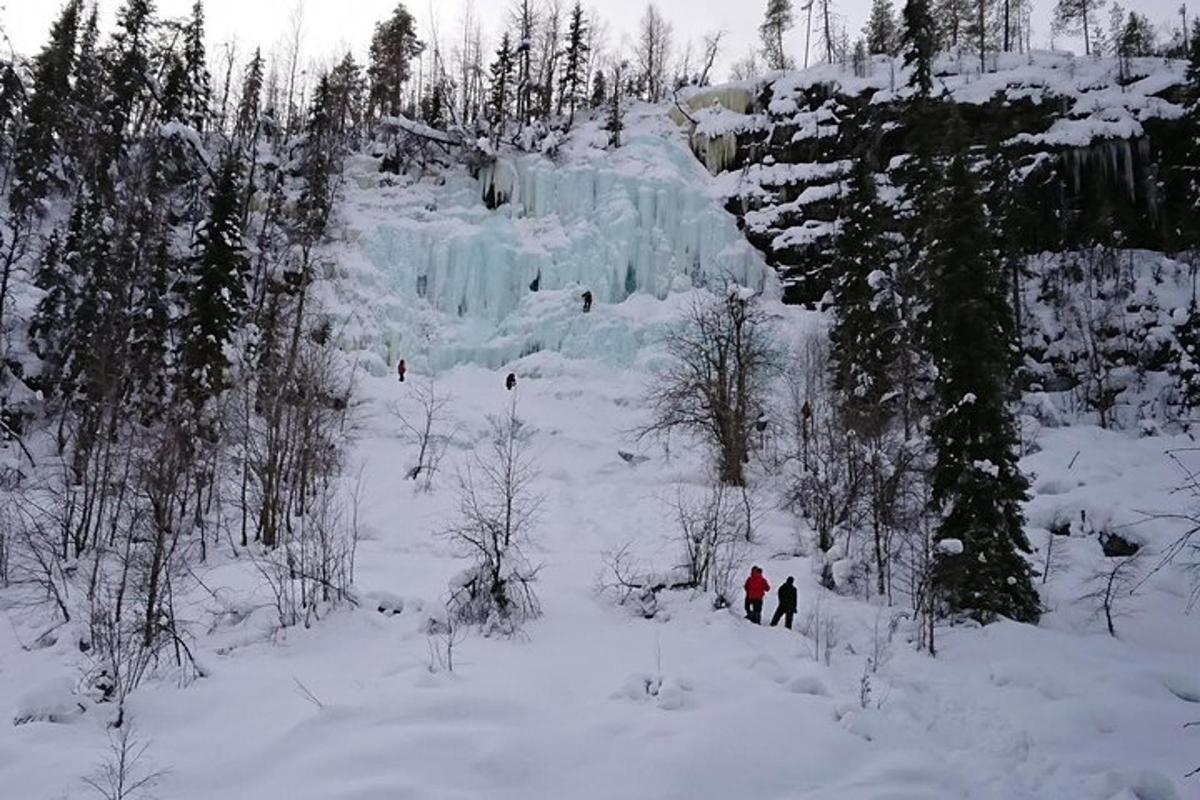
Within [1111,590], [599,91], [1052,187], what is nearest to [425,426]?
[1111,590]

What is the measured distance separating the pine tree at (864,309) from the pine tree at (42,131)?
34.1 metres

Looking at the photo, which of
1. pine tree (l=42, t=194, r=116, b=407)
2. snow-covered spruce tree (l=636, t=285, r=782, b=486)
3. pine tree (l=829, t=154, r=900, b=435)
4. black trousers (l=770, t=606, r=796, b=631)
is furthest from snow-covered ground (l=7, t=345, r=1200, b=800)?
pine tree (l=42, t=194, r=116, b=407)

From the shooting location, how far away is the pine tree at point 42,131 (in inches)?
1217

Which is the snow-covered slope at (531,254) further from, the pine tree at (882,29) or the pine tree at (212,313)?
the pine tree at (882,29)

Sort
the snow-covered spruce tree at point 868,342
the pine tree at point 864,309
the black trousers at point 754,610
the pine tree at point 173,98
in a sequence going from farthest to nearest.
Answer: the pine tree at point 173,98, the pine tree at point 864,309, the snow-covered spruce tree at point 868,342, the black trousers at point 754,610

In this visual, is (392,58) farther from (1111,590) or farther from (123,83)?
(1111,590)

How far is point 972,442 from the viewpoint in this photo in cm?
1358

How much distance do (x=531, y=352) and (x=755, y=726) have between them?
2592 centimetres

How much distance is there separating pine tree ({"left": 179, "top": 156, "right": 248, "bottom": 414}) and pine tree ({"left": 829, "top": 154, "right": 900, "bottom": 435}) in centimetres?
2095

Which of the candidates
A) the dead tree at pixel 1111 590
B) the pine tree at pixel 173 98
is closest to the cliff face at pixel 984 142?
the dead tree at pixel 1111 590

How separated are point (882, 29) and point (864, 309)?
37.9 m

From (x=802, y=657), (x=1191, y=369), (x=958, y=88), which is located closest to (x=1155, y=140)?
(x=958, y=88)

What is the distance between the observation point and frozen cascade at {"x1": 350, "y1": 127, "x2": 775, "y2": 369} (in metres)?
32.6

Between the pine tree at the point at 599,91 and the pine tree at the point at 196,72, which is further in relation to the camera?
the pine tree at the point at 599,91
